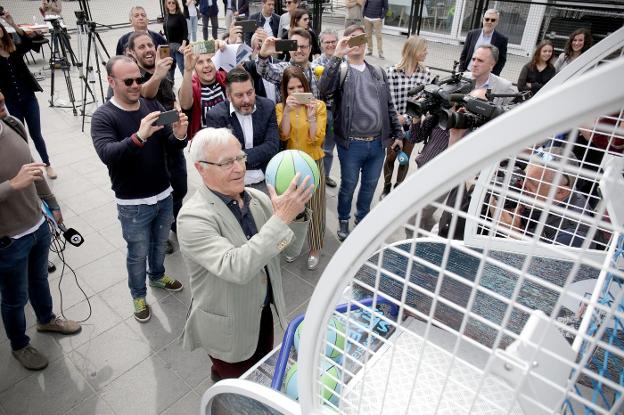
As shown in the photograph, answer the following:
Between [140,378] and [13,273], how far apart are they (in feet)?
3.25

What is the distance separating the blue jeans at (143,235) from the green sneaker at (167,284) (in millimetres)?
117

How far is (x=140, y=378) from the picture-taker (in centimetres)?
263

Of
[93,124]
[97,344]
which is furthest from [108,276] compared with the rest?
[93,124]

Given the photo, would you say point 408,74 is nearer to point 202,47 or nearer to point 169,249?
point 202,47

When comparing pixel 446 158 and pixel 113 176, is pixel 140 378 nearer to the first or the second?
pixel 113 176

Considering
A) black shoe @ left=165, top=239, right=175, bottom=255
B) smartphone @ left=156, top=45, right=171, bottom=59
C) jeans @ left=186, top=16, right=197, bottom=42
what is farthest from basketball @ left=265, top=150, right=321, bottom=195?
jeans @ left=186, top=16, right=197, bottom=42

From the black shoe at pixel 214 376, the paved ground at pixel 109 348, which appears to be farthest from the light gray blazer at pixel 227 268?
the paved ground at pixel 109 348

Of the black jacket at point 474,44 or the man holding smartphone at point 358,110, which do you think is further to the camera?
the black jacket at point 474,44

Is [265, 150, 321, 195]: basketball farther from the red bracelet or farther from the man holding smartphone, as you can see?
the man holding smartphone

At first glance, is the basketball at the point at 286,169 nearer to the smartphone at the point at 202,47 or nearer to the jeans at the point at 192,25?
the smartphone at the point at 202,47

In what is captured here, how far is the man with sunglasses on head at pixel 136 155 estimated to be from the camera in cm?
246

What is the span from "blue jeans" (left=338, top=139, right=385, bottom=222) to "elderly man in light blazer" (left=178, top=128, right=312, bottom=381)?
167cm

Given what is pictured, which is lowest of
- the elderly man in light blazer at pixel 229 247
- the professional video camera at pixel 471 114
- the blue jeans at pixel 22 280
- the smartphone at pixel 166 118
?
the blue jeans at pixel 22 280

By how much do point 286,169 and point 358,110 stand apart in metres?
1.37
